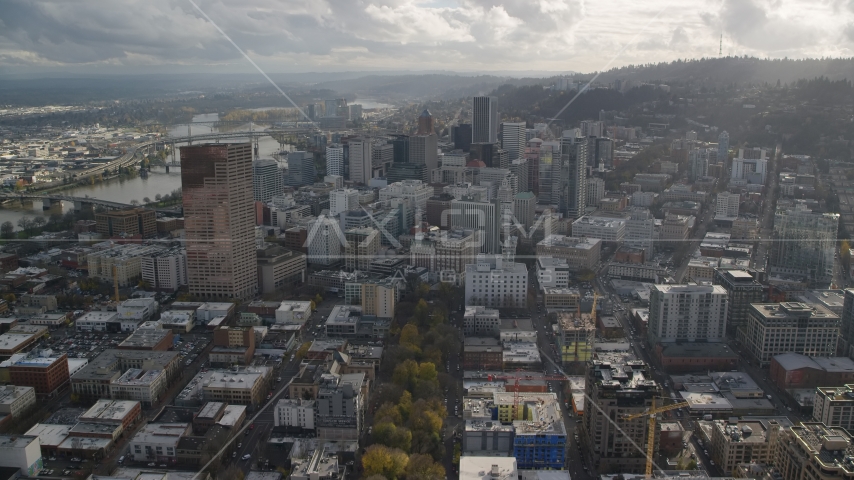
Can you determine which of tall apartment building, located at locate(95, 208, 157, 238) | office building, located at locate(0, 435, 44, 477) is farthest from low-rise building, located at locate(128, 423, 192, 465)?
tall apartment building, located at locate(95, 208, 157, 238)

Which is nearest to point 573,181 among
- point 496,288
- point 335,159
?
→ point 496,288

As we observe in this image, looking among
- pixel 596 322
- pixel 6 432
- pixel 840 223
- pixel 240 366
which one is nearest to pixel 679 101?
pixel 840 223

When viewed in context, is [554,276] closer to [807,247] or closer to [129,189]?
[807,247]

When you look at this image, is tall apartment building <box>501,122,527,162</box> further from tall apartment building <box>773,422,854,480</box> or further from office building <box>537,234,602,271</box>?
tall apartment building <box>773,422,854,480</box>

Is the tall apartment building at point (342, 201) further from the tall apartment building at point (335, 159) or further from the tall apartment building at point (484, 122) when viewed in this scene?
the tall apartment building at point (484, 122)

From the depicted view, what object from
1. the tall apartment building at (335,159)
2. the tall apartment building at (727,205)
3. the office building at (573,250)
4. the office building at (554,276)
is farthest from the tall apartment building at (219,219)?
the tall apartment building at (727,205)
